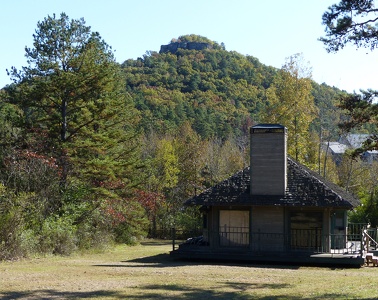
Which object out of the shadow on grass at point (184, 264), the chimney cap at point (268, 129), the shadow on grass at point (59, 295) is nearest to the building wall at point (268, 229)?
the shadow on grass at point (184, 264)

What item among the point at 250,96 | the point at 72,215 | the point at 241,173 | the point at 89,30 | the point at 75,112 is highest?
the point at 250,96

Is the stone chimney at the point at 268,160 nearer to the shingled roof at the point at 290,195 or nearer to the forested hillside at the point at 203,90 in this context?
the shingled roof at the point at 290,195

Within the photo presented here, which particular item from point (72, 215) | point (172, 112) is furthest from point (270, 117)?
point (172, 112)

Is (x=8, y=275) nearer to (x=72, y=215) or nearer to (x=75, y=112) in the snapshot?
(x=72, y=215)

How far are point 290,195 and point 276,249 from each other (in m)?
2.44

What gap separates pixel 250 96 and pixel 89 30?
184 feet

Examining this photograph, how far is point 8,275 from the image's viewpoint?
19.3 m

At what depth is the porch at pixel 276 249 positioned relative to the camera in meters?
24.2

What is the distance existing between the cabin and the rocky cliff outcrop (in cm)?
9339


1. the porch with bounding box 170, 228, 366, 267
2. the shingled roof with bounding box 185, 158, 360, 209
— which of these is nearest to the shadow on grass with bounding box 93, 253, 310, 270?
the porch with bounding box 170, 228, 366, 267

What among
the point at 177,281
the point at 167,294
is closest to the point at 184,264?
the point at 177,281

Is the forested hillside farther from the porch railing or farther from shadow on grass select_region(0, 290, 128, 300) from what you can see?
shadow on grass select_region(0, 290, 128, 300)

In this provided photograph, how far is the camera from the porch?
2420 centimetres

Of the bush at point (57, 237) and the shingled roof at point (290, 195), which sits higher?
the shingled roof at point (290, 195)
